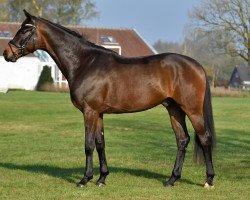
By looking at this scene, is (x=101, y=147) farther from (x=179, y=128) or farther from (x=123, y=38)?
(x=123, y=38)

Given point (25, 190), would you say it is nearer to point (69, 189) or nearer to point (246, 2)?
point (69, 189)

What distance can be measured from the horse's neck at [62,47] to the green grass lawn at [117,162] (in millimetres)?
1988

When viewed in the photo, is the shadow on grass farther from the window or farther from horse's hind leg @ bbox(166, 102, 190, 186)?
the window

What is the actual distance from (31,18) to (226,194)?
4208 mm

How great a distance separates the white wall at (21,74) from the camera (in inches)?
2349

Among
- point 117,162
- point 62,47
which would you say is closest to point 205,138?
point 62,47

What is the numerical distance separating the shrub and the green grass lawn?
30.3 m

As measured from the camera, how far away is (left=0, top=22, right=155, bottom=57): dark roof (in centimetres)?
6406

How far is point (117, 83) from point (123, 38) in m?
59.5

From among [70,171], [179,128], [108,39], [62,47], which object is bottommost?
[70,171]

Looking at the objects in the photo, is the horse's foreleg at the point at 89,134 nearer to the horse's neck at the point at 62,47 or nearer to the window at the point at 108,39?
the horse's neck at the point at 62,47

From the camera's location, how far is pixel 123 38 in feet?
224

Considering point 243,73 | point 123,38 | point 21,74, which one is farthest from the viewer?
point 243,73

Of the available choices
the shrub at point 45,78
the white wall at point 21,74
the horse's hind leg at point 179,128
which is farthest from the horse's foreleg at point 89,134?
the white wall at point 21,74
